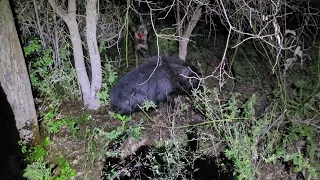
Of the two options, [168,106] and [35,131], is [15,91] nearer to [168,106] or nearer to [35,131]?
[35,131]

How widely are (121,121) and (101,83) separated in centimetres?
66

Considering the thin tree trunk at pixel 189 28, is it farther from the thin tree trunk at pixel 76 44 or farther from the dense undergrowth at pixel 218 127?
the thin tree trunk at pixel 76 44

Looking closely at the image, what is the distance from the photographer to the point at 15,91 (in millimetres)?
3686

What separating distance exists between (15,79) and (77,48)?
920 mm

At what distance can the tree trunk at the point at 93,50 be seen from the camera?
3.92 m

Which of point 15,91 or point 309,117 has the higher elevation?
point 15,91

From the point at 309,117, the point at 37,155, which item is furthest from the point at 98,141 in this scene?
the point at 309,117

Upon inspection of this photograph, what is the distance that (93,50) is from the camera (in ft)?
14.0

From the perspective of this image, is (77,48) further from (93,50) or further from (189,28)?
(189,28)

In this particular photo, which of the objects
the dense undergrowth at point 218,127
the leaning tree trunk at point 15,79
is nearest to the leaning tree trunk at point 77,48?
the dense undergrowth at point 218,127

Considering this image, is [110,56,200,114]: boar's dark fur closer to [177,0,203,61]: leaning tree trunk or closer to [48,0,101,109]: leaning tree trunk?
[48,0,101,109]: leaning tree trunk

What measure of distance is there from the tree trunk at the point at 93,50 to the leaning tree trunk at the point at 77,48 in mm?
57


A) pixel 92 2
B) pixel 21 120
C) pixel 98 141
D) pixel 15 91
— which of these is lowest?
pixel 98 141

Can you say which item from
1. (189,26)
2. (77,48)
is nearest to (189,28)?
(189,26)
